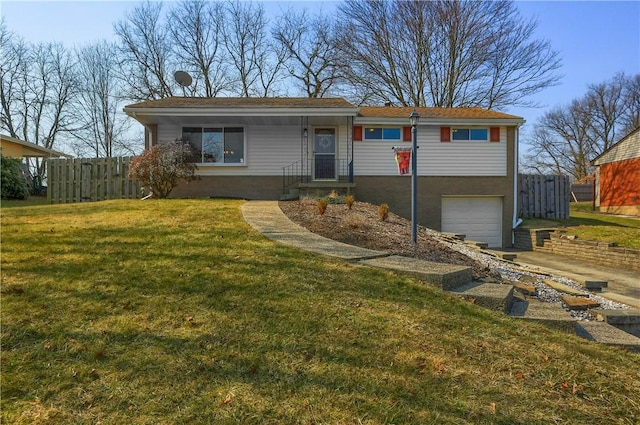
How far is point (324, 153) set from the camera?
13695mm

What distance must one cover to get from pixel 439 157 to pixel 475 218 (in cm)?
269

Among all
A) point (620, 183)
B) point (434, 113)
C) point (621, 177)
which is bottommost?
point (620, 183)

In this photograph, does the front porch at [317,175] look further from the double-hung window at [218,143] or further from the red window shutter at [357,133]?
the double-hung window at [218,143]

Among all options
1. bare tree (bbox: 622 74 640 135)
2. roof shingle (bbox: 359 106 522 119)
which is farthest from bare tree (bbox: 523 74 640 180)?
roof shingle (bbox: 359 106 522 119)

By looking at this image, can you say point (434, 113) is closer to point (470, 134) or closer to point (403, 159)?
point (470, 134)

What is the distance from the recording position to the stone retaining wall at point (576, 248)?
942 cm

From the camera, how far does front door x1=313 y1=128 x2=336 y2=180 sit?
13.7 metres

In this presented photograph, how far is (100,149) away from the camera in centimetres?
2977

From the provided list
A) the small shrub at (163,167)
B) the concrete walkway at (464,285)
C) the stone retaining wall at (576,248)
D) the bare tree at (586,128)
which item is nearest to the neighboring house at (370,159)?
the stone retaining wall at (576,248)

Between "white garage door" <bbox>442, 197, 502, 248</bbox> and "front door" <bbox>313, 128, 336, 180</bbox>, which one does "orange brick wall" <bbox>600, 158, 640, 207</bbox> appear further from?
"front door" <bbox>313, 128, 336, 180</bbox>

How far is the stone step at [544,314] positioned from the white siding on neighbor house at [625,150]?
19.9m

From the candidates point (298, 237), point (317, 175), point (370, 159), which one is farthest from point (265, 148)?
point (298, 237)

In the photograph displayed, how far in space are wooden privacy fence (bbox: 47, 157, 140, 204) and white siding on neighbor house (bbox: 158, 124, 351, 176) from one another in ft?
7.61

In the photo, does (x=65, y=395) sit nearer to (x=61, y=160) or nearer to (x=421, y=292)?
(x=421, y=292)
